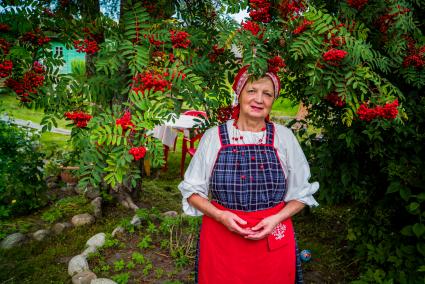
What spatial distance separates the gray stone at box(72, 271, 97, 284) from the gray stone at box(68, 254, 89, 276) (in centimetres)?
6

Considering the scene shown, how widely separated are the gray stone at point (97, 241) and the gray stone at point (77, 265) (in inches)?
11.0

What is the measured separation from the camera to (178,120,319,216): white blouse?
1.98m

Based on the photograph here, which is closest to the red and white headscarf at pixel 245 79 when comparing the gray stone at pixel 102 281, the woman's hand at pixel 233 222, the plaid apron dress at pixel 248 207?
the plaid apron dress at pixel 248 207

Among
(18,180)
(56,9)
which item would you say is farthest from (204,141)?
(18,180)

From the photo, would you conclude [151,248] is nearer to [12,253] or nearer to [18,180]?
[12,253]

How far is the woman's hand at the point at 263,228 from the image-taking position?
72.3 inches

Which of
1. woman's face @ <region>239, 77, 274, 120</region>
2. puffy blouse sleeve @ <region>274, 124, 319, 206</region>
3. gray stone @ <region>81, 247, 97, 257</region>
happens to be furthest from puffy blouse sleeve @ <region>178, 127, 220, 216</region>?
gray stone @ <region>81, 247, 97, 257</region>

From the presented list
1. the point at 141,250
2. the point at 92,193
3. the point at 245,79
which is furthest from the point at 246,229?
the point at 92,193

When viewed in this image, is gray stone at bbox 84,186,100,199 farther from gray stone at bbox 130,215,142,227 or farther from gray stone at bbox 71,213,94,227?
gray stone at bbox 130,215,142,227

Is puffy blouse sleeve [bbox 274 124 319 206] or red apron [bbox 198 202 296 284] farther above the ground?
puffy blouse sleeve [bbox 274 124 319 206]

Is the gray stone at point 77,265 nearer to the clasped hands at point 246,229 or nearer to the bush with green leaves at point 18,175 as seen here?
the bush with green leaves at point 18,175

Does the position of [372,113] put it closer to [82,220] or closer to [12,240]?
[82,220]

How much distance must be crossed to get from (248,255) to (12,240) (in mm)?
3004

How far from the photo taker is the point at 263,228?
73.0 inches
